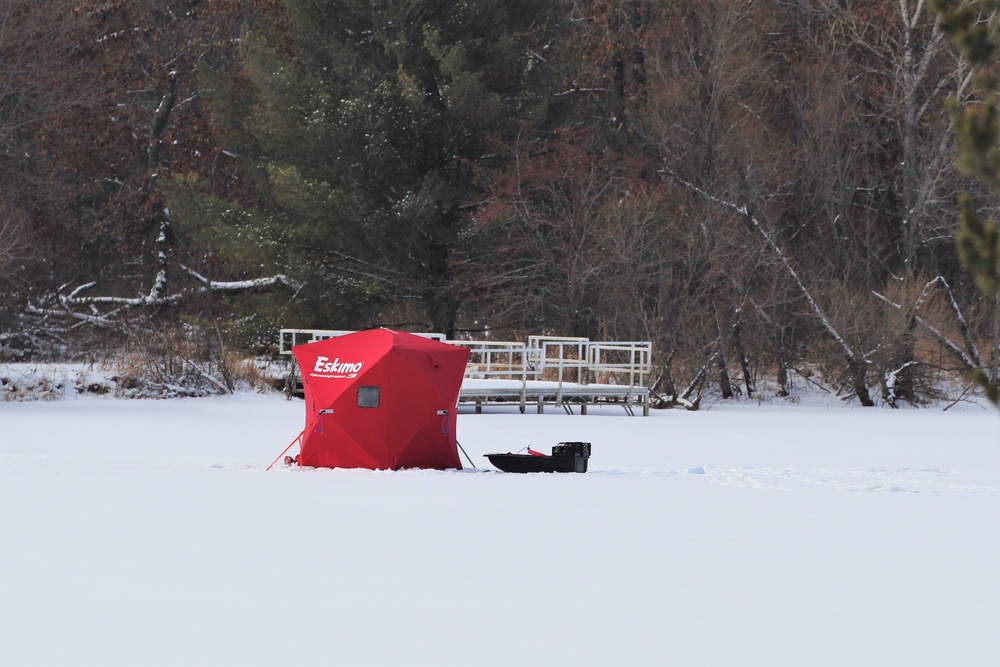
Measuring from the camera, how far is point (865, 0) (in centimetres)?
2912

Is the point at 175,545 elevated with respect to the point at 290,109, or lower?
lower

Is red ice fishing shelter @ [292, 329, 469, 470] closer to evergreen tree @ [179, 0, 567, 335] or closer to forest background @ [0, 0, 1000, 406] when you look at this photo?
forest background @ [0, 0, 1000, 406]

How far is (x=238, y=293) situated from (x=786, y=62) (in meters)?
13.6

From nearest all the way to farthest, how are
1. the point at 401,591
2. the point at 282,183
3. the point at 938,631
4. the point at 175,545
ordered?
1. the point at 938,631
2. the point at 401,591
3. the point at 175,545
4. the point at 282,183

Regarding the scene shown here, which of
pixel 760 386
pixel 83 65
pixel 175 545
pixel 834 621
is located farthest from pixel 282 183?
pixel 834 621

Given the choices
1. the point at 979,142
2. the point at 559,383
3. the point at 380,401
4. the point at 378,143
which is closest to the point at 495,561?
the point at 380,401

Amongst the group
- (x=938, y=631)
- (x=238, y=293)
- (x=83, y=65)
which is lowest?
(x=938, y=631)

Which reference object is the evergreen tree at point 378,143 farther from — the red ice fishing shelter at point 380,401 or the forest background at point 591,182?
the red ice fishing shelter at point 380,401

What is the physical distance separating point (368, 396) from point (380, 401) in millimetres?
103

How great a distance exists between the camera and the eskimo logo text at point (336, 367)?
38.6ft

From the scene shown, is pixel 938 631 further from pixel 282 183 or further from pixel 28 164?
pixel 28 164

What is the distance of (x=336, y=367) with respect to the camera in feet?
39.0

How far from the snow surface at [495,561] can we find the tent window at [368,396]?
1.96 feet

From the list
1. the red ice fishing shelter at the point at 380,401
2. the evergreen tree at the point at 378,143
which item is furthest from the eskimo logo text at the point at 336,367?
the evergreen tree at the point at 378,143
